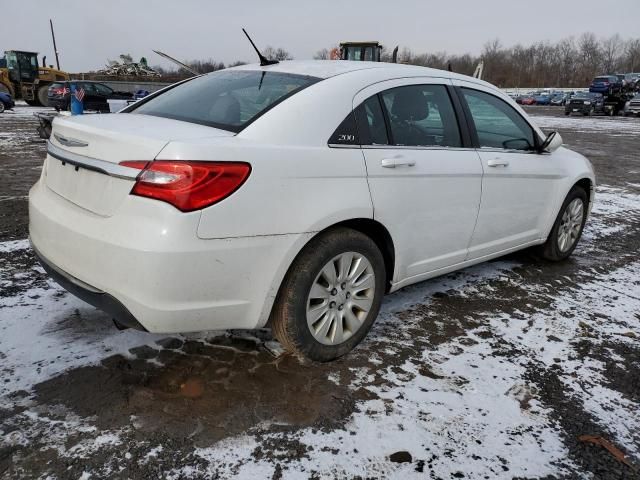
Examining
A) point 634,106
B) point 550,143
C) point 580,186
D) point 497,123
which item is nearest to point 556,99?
point 634,106

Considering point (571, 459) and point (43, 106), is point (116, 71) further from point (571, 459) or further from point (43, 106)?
point (571, 459)

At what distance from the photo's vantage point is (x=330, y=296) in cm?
270

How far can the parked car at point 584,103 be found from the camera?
112ft

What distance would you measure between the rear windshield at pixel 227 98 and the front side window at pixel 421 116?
1.73 ft

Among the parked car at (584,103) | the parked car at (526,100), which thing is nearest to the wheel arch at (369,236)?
the parked car at (584,103)

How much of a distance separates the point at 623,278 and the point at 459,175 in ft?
7.18

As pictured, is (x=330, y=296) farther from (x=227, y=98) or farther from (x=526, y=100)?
(x=526, y=100)

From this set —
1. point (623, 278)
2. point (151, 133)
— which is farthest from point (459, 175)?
point (623, 278)

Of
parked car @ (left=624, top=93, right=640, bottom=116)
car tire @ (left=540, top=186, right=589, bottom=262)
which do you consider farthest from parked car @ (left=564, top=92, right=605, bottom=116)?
car tire @ (left=540, top=186, right=589, bottom=262)

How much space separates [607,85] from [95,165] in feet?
142

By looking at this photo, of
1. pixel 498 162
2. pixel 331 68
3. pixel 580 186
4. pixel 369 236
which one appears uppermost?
pixel 331 68

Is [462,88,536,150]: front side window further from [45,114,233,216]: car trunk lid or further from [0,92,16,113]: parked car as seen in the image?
[0,92,16,113]: parked car

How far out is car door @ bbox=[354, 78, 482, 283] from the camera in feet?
9.24

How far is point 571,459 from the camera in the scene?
215cm
